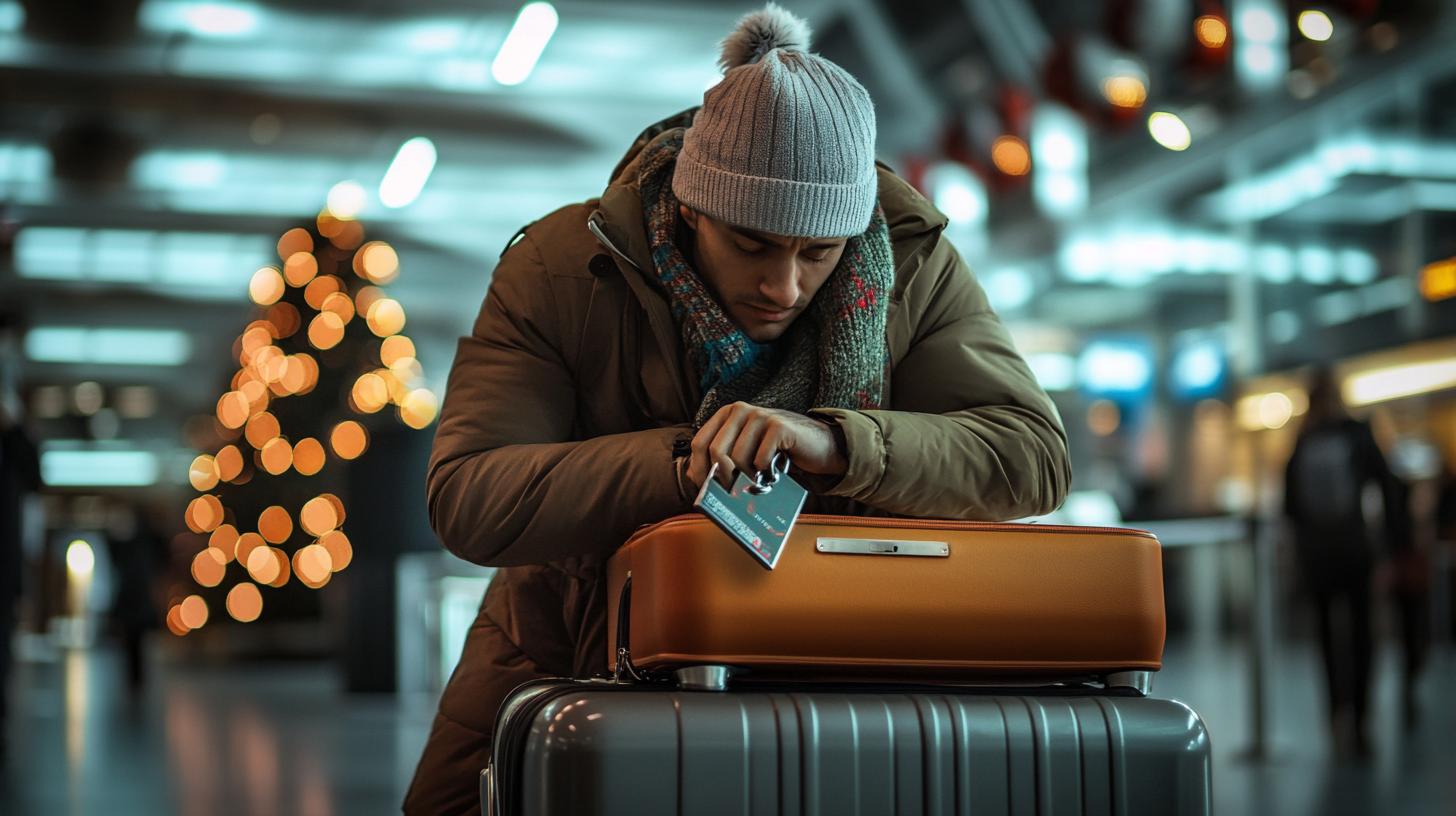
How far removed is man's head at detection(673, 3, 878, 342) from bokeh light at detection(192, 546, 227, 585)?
11.0m

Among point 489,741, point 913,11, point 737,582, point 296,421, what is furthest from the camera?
point 913,11

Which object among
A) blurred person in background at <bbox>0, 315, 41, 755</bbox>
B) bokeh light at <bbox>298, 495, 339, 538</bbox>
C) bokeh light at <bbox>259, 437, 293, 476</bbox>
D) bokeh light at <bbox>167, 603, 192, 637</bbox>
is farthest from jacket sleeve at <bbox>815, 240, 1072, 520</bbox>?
A: bokeh light at <bbox>167, 603, 192, 637</bbox>

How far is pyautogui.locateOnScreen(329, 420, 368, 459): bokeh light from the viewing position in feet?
34.3

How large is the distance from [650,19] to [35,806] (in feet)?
28.1

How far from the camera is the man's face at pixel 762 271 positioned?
1429mm

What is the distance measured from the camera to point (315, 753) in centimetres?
524

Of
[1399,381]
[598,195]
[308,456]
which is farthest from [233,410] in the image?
[1399,381]

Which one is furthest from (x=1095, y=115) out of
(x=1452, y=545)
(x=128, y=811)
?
(x=128, y=811)

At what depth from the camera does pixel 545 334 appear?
1492 mm

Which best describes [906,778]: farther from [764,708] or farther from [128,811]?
[128,811]

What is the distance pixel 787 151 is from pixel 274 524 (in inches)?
429

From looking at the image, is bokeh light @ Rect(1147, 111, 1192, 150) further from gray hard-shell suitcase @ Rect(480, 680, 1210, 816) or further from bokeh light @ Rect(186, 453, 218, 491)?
gray hard-shell suitcase @ Rect(480, 680, 1210, 816)

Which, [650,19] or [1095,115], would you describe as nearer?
[1095,115]

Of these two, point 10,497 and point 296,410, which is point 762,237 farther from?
point 296,410
